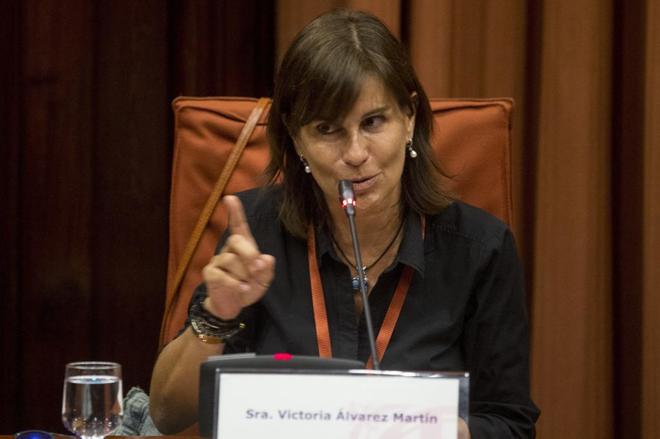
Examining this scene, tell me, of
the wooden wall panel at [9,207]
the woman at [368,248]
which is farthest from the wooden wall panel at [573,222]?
the wooden wall panel at [9,207]

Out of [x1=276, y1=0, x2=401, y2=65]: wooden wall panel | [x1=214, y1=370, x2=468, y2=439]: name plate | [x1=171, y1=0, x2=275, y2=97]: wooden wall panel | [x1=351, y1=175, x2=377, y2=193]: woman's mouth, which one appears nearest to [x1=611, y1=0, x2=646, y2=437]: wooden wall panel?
[x1=276, y1=0, x2=401, y2=65]: wooden wall panel

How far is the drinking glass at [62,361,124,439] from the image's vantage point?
1229mm

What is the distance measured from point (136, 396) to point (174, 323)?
7.2 inches

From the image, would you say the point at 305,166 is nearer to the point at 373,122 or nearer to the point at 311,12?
the point at 373,122

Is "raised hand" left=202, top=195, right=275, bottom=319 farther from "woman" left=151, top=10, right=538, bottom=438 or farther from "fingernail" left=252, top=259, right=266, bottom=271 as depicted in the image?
"woman" left=151, top=10, right=538, bottom=438

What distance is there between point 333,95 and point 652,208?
102 cm

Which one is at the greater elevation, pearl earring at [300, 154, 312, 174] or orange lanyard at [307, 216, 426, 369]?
pearl earring at [300, 154, 312, 174]

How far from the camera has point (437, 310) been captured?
1.68m

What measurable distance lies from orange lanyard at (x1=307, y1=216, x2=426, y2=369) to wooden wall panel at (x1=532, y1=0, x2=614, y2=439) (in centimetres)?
75

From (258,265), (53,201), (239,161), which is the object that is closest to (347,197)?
(258,265)

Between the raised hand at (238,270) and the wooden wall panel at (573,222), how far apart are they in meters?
1.14

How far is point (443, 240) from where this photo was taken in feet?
5.72

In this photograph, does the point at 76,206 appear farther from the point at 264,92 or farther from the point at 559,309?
the point at 559,309

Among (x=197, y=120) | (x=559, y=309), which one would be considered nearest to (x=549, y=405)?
(x=559, y=309)
